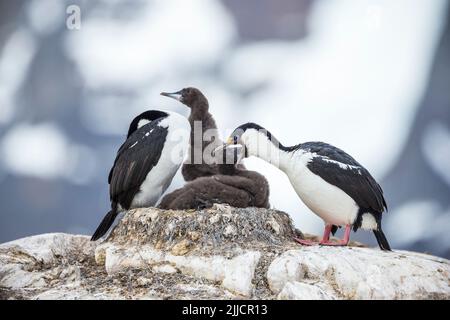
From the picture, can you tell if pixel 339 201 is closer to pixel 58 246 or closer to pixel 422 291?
pixel 422 291

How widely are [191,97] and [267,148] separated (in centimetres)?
114

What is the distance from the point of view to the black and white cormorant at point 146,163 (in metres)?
4.16

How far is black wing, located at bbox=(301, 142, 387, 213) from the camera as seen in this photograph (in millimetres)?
3562

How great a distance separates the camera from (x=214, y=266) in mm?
3199

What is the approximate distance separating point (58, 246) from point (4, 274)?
2.28 feet

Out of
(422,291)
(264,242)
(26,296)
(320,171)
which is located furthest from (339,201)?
(26,296)

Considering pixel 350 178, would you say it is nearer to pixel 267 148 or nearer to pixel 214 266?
pixel 267 148

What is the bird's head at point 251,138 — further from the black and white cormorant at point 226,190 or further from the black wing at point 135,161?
the black wing at point 135,161

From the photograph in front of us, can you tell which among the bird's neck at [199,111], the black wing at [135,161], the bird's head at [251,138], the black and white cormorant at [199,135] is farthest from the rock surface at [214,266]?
the bird's neck at [199,111]

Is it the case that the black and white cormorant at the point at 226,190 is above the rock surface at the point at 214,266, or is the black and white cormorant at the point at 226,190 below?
above

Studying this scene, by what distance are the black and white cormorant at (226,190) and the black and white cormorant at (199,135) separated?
24 centimetres

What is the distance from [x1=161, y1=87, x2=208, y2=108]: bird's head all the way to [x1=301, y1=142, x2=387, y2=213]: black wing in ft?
4.76

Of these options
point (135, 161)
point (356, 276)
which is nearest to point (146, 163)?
point (135, 161)
